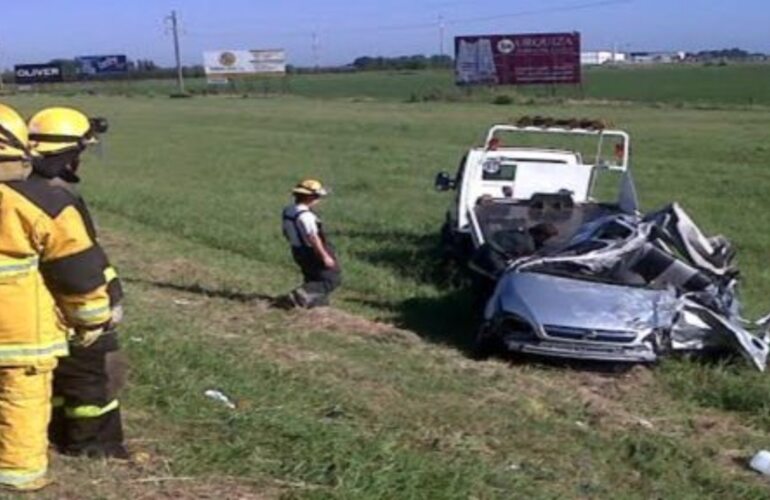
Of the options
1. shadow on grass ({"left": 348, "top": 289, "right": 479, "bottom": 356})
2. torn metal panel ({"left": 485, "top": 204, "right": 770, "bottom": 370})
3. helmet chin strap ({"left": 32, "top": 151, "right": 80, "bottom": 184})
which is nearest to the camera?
helmet chin strap ({"left": 32, "top": 151, "right": 80, "bottom": 184})

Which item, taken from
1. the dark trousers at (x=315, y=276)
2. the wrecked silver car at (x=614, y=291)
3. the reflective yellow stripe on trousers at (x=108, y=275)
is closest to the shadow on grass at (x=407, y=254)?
the wrecked silver car at (x=614, y=291)

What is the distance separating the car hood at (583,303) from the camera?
8.23m

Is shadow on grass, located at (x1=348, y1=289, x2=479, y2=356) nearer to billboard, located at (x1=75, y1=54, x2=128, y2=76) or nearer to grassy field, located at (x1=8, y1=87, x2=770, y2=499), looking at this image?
grassy field, located at (x1=8, y1=87, x2=770, y2=499)

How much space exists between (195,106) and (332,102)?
696 centimetres

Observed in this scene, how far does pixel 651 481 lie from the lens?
614 cm

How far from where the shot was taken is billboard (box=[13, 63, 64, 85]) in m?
106

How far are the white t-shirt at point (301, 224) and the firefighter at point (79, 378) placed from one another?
439 cm

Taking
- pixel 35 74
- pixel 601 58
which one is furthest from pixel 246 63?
pixel 601 58

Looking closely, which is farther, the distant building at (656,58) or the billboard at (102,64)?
the distant building at (656,58)

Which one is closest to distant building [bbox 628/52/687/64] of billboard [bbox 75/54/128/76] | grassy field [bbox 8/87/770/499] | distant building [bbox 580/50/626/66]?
distant building [bbox 580/50/626/66]

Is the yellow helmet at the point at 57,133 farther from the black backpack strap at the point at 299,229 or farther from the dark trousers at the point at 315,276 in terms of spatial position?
the dark trousers at the point at 315,276

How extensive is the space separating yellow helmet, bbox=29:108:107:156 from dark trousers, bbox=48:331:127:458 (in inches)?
32.1

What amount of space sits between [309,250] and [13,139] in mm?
5148

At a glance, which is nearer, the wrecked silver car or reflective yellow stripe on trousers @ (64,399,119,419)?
reflective yellow stripe on trousers @ (64,399,119,419)
